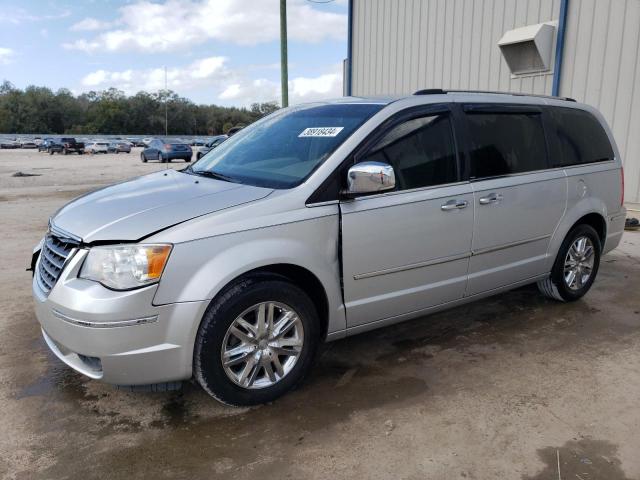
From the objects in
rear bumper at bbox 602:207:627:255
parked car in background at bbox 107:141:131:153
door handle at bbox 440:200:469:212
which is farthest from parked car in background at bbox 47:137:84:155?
door handle at bbox 440:200:469:212

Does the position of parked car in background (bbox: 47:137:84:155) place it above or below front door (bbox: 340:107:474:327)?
below

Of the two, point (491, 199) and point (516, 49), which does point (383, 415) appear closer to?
point (491, 199)

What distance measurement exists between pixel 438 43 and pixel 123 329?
39.7ft

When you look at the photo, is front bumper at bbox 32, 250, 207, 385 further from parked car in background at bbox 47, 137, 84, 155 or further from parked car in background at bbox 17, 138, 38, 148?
parked car in background at bbox 17, 138, 38, 148

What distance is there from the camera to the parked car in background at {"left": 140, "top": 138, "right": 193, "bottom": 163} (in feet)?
104

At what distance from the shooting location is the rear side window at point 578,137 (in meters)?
4.57

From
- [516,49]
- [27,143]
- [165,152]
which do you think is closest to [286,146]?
[516,49]

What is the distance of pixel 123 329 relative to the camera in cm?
268

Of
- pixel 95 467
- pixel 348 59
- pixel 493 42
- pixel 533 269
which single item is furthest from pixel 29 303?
pixel 348 59

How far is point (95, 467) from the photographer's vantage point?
103 inches

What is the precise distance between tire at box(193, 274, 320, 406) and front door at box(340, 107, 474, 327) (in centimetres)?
33

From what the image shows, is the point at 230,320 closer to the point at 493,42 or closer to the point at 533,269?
the point at 533,269

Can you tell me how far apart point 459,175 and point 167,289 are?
212 cm

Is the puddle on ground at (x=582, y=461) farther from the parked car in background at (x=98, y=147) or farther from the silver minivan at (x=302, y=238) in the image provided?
the parked car in background at (x=98, y=147)
